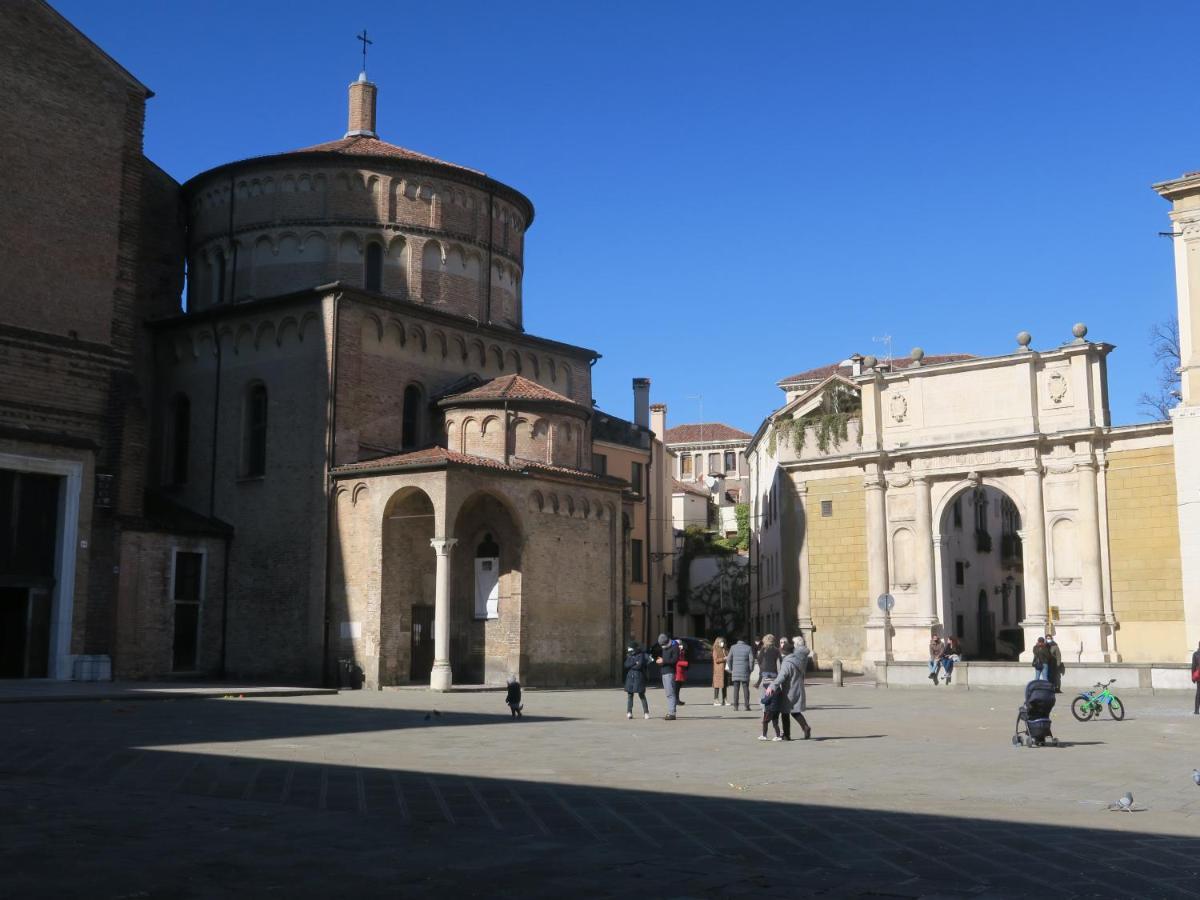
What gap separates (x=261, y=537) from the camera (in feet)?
106

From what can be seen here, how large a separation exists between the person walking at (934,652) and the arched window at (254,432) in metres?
19.4

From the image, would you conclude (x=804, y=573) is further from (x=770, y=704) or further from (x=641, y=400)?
(x=770, y=704)

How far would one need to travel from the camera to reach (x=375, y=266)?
36.2 meters

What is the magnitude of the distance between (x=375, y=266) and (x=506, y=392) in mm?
6760

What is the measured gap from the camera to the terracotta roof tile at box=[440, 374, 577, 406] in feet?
106

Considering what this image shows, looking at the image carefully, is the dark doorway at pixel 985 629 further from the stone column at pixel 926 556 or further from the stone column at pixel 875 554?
the stone column at pixel 926 556

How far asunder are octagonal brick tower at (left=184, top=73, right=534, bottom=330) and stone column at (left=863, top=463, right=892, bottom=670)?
14.3 meters

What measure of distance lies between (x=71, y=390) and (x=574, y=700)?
1363cm

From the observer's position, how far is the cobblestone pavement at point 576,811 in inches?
284

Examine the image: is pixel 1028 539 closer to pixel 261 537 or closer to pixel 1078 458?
pixel 1078 458

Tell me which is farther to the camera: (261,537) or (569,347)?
(569,347)

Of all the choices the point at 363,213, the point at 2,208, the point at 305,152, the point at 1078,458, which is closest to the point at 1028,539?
the point at 1078,458

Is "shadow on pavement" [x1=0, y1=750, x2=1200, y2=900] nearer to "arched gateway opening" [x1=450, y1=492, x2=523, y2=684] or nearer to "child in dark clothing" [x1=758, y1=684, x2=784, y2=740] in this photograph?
"child in dark clothing" [x1=758, y1=684, x2=784, y2=740]

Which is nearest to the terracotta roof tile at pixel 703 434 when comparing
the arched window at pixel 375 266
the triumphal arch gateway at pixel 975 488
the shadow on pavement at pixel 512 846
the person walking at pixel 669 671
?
the triumphal arch gateway at pixel 975 488
